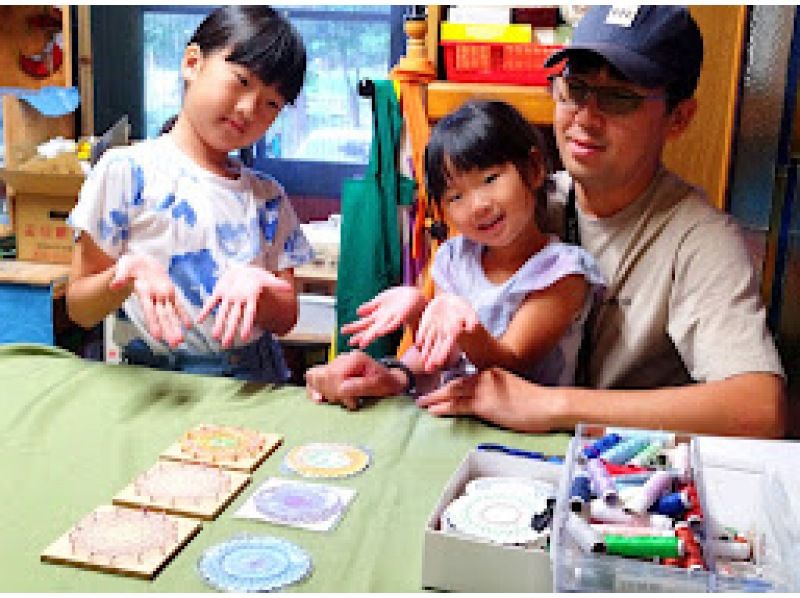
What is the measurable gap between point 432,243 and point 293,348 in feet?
3.65

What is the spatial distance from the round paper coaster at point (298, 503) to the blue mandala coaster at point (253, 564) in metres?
0.05

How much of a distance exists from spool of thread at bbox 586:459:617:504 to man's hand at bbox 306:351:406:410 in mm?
487

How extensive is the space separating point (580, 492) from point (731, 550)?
0.47 feet

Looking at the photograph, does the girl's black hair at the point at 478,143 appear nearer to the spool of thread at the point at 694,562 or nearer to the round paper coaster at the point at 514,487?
the round paper coaster at the point at 514,487

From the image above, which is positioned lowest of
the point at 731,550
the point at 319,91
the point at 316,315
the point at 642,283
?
the point at 316,315

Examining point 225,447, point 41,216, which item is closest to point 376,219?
point 225,447

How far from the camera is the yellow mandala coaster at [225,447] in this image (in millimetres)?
1057

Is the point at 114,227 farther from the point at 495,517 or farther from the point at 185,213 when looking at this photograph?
the point at 495,517

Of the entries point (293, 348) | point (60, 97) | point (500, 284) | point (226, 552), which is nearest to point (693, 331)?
point (500, 284)

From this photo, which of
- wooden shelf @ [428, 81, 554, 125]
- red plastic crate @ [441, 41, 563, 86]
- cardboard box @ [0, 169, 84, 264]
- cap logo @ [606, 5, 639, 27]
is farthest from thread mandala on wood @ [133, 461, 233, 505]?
cardboard box @ [0, 169, 84, 264]

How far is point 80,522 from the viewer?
2.96 feet

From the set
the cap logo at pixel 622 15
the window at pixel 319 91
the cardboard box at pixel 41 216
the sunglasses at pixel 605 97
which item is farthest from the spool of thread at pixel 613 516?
the window at pixel 319 91

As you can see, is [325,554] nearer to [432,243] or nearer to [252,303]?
[252,303]

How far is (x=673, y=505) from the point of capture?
2.54 ft
